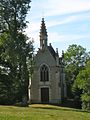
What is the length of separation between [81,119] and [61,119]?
1.66 meters

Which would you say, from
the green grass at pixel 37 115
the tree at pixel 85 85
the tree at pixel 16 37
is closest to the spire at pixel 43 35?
the tree at pixel 85 85

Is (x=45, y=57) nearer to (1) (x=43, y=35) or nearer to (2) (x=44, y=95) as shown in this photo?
(1) (x=43, y=35)

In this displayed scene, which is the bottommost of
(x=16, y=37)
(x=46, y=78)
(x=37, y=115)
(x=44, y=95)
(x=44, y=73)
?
(x=37, y=115)

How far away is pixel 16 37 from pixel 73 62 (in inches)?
1302

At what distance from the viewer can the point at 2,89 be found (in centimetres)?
5562

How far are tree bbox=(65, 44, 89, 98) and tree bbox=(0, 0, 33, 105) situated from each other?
29.8 m

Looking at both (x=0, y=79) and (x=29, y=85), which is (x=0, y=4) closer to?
(x=0, y=79)

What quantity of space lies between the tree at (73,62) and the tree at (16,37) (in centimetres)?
2981

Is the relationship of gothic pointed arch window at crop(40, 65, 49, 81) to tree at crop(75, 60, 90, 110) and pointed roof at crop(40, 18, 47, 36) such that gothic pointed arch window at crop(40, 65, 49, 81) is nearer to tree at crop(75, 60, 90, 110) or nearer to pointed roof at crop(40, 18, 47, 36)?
pointed roof at crop(40, 18, 47, 36)

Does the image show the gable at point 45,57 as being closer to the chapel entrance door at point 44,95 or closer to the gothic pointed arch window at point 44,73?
the gothic pointed arch window at point 44,73

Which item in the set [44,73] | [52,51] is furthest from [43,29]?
[44,73]

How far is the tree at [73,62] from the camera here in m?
74.6

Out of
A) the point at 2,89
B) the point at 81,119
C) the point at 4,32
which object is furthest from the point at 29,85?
the point at 81,119

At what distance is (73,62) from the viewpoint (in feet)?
248
